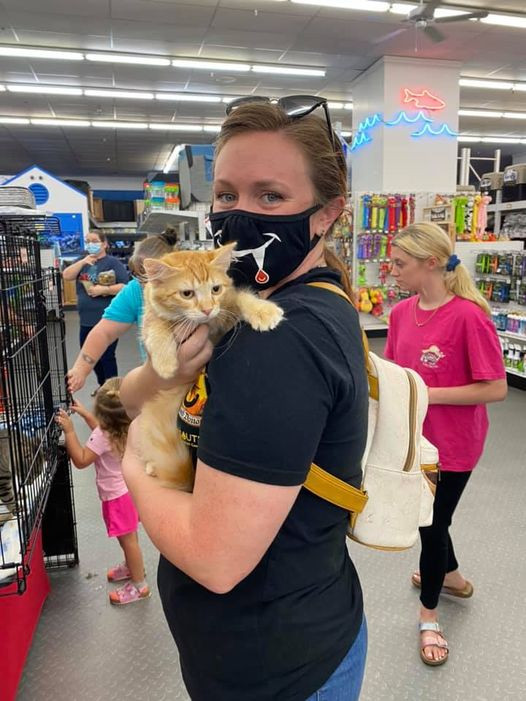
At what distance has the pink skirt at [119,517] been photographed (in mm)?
2506

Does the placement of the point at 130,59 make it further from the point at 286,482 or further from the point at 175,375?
the point at 286,482

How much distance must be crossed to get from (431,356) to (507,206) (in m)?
7.56

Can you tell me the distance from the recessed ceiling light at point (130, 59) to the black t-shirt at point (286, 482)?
912 cm

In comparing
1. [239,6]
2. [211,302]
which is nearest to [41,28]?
[239,6]

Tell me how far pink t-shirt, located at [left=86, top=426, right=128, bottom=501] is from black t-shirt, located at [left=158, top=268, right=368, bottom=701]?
5.32 feet

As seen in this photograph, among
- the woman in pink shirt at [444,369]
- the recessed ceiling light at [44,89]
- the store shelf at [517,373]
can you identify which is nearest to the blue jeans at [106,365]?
the woman in pink shirt at [444,369]

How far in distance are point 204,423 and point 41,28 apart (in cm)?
863

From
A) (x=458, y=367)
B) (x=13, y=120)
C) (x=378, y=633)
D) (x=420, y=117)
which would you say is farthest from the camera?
(x=13, y=120)

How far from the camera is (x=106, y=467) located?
101 inches

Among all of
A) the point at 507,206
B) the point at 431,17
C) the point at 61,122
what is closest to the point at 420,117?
the point at 507,206

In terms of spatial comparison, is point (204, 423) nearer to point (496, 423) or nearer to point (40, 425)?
point (40, 425)

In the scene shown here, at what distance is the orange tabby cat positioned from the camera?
100 cm

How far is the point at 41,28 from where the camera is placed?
7445 mm

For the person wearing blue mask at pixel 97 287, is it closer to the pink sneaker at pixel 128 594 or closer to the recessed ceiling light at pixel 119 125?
the pink sneaker at pixel 128 594
